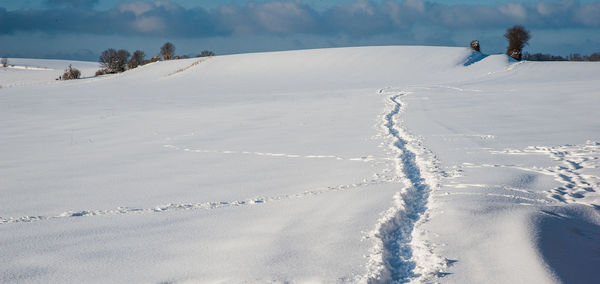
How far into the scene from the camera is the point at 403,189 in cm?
481

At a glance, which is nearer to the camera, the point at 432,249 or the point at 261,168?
the point at 432,249

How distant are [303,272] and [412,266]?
2.24ft

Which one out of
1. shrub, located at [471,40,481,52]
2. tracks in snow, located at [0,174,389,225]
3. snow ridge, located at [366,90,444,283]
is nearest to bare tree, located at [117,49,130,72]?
shrub, located at [471,40,481,52]

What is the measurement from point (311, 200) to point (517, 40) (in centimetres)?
3764

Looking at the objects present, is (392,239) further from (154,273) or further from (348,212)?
(154,273)

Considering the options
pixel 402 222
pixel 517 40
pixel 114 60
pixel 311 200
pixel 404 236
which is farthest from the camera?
pixel 114 60

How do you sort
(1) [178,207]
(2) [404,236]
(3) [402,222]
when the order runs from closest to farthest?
(2) [404,236]
(3) [402,222]
(1) [178,207]

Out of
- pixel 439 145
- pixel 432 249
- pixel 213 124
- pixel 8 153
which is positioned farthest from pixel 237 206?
pixel 213 124

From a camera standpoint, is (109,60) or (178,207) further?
(109,60)

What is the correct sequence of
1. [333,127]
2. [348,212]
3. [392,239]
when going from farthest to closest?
[333,127], [348,212], [392,239]

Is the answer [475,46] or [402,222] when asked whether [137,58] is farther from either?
[402,222]

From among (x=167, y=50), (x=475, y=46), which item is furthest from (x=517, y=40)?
(x=167, y=50)

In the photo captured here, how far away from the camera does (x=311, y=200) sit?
4.64 meters

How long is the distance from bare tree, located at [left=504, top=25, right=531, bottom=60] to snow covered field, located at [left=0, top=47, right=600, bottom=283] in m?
28.2
